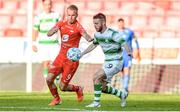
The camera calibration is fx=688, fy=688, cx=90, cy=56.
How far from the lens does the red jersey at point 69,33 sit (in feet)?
41.3

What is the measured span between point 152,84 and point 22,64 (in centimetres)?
392

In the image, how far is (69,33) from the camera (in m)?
12.6

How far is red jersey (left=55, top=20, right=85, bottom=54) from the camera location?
41.3 ft

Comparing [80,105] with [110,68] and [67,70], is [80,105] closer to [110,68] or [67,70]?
[67,70]

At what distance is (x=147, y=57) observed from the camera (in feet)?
69.3

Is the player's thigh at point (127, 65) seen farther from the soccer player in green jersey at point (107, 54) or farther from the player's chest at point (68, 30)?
the soccer player in green jersey at point (107, 54)

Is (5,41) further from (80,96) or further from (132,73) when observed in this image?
(80,96)

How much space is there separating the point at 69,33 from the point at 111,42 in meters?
1.21

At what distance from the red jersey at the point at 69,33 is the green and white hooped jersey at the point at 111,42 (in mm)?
894

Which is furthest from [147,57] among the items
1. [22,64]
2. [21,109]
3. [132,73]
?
[21,109]

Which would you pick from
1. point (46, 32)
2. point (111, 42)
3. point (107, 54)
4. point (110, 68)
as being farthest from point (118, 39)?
point (46, 32)

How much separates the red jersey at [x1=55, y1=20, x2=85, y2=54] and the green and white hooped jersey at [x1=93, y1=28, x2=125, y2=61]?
2.93ft

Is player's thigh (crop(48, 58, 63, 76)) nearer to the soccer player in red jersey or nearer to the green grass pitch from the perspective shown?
the soccer player in red jersey

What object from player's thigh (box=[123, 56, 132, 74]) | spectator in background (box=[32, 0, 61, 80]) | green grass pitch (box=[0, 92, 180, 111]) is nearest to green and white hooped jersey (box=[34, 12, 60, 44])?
spectator in background (box=[32, 0, 61, 80])
